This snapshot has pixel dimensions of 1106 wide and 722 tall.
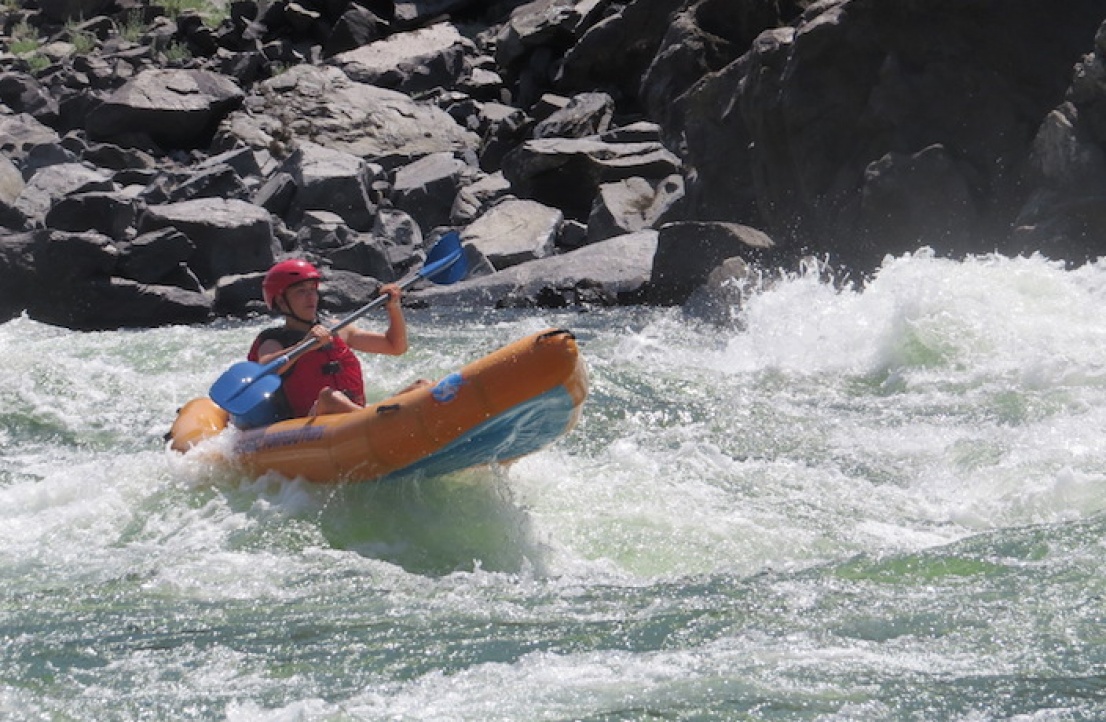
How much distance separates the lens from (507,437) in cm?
573

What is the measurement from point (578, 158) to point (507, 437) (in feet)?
31.9

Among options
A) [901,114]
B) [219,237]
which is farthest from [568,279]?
[219,237]

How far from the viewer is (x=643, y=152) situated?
609 inches

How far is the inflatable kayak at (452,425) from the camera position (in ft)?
17.9

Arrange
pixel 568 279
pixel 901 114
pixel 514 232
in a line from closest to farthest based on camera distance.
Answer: pixel 901 114 → pixel 568 279 → pixel 514 232

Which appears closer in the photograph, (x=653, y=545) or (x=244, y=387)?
(x=653, y=545)

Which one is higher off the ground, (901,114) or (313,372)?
(901,114)

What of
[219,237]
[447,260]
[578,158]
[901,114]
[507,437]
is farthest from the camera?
[578,158]

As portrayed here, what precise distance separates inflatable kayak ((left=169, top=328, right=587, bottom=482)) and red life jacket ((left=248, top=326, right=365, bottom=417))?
30 centimetres

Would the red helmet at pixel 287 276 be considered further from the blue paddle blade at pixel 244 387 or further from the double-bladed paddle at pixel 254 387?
the blue paddle blade at pixel 244 387

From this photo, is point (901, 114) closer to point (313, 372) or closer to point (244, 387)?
point (313, 372)

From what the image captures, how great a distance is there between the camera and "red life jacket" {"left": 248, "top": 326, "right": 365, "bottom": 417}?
645 cm

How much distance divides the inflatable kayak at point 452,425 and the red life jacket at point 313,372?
305mm

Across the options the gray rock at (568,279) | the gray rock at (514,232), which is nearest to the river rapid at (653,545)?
the gray rock at (568,279)
